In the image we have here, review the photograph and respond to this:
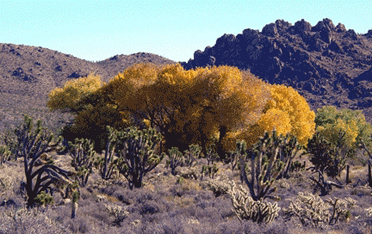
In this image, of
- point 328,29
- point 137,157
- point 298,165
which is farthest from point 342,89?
point 137,157

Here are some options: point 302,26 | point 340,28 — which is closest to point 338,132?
point 302,26

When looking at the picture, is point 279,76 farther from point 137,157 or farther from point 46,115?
point 137,157

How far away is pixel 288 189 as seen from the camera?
18.5 meters

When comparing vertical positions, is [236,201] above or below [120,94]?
below

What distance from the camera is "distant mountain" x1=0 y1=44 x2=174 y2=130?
72.9 meters

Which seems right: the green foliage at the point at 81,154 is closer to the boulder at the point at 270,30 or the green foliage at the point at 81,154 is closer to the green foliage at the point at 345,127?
the green foliage at the point at 345,127

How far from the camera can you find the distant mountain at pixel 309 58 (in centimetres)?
10694

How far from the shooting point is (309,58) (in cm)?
12506

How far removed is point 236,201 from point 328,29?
15844 centimetres

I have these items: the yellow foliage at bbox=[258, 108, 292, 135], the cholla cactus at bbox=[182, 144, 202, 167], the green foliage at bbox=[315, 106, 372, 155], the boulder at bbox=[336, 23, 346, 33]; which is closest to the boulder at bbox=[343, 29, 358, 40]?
the boulder at bbox=[336, 23, 346, 33]

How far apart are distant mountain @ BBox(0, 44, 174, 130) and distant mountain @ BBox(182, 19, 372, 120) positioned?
190 ft

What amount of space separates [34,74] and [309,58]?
372 feet

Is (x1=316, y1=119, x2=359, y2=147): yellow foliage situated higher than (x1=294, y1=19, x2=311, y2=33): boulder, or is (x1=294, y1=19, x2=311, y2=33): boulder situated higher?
(x1=294, y1=19, x2=311, y2=33): boulder

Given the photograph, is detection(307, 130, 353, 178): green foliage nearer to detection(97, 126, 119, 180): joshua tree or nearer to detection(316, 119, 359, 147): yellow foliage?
detection(316, 119, 359, 147): yellow foliage
